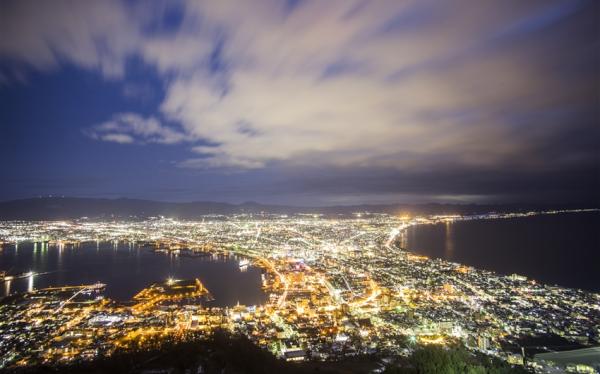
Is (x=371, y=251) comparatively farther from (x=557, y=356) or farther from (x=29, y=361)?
(x=29, y=361)

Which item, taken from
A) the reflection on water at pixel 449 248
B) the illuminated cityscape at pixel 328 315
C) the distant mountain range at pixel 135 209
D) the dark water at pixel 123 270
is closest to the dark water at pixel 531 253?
the reflection on water at pixel 449 248

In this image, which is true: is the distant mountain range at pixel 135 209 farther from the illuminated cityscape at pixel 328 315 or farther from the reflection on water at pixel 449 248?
the illuminated cityscape at pixel 328 315

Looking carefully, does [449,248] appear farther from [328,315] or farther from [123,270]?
[123,270]

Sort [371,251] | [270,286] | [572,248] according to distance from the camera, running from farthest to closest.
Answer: [572,248] < [371,251] < [270,286]

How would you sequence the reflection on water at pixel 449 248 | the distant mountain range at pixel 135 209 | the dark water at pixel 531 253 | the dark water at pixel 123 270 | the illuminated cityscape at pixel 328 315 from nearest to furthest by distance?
the illuminated cityscape at pixel 328 315, the dark water at pixel 123 270, the dark water at pixel 531 253, the reflection on water at pixel 449 248, the distant mountain range at pixel 135 209

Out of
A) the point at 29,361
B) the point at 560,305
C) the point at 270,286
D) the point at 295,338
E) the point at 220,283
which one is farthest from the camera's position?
the point at 220,283

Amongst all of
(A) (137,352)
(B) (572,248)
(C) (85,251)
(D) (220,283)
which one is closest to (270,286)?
(D) (220,283)
